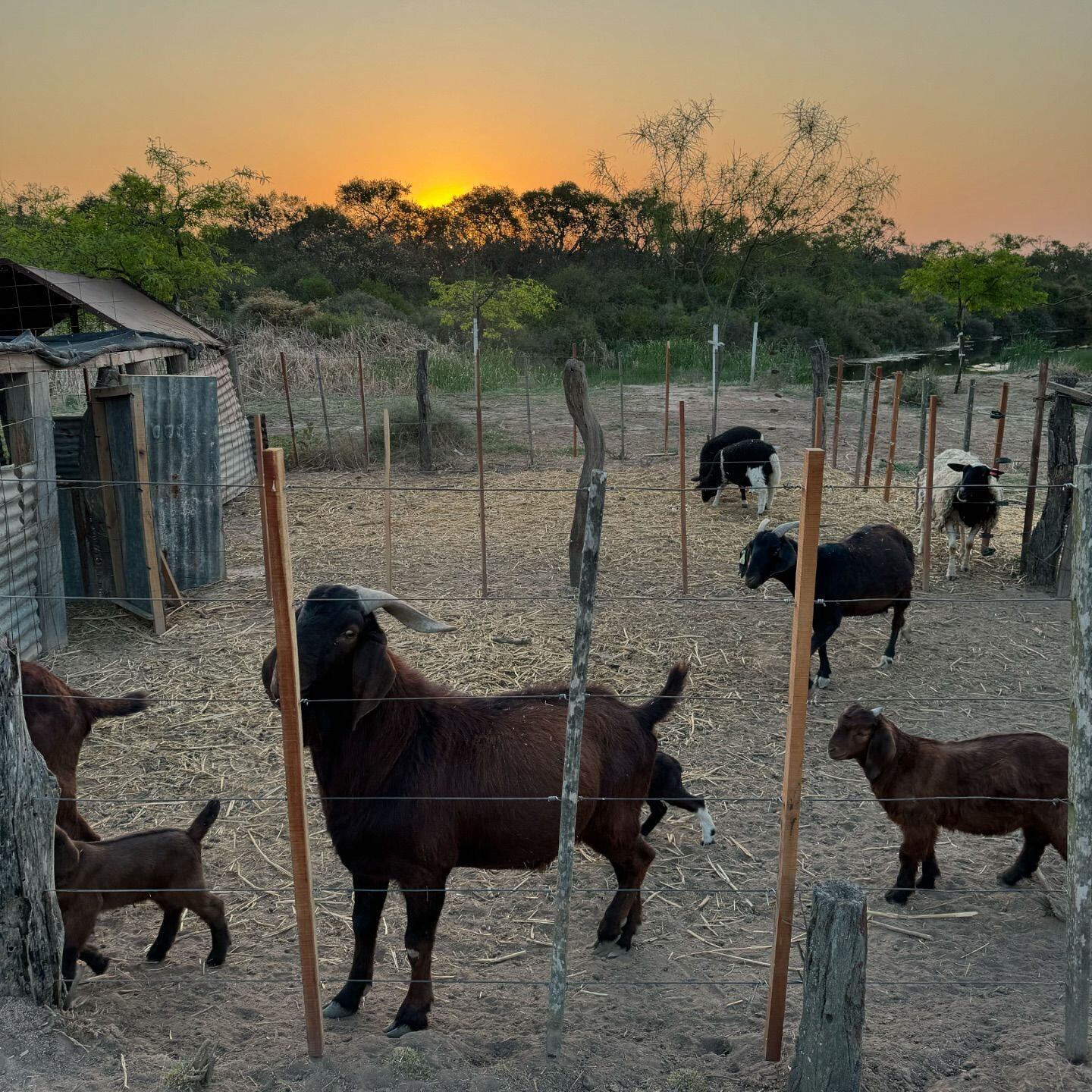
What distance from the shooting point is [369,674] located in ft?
12.1

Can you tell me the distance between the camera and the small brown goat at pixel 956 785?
4625 mm

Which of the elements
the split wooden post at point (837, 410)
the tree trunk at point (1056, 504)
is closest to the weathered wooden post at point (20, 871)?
the tree trunk at point (1056, 504)

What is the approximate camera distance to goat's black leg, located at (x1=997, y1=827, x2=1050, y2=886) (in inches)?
188

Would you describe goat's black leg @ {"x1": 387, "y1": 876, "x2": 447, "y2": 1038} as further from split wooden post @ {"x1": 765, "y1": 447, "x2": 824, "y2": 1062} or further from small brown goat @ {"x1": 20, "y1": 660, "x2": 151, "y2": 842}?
small brown goat @ {"x1": 20, "y1": 660, "x2": 151, "y2": 842}

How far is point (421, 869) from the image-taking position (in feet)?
12.3

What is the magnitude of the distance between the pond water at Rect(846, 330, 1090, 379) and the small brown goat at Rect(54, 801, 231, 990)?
29935mm

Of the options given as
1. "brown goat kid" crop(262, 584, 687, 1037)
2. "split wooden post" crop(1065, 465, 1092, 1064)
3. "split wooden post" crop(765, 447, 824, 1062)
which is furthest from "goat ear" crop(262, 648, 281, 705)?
"split wooden post" crop(1065, 465, 1092, 1064)

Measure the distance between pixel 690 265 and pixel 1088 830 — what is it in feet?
144

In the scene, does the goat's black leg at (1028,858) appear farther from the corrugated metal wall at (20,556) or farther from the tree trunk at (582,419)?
the corrugated metal wall at (20,556)

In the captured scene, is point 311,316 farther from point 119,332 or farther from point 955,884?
point 955,884

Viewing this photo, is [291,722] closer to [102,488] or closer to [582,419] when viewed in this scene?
[102,488]

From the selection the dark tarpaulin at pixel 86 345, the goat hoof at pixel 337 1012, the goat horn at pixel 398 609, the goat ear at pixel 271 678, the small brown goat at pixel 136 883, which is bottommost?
the goat hoof at pixel 337 1012

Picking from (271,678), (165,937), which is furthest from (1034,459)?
(165,937)

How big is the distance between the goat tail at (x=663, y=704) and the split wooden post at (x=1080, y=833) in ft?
5.49
